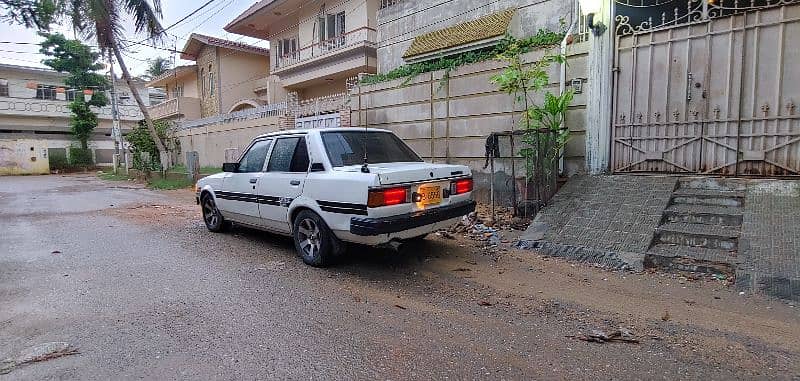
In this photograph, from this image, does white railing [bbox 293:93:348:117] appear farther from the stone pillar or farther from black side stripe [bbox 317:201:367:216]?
black side stripe [bbox 317:201:367:216]

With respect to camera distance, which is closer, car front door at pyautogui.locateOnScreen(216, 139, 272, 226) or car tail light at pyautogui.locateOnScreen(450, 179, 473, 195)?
car tail light at pyautogui.locateOnScreen(450, 179, 473, 195)

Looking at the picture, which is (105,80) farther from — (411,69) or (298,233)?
(298,233)

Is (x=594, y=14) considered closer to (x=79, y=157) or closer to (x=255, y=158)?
(x=255, y=158)

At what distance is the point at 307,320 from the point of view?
3463 millimetres

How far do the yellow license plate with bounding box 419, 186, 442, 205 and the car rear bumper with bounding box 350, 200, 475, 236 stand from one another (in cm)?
9

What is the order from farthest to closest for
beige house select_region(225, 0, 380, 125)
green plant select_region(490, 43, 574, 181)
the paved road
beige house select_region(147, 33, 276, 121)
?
beige house select_region(147, 33, 276, 121) < beige house select_region(225, 0, 380, 125) < green plant select_region(490, 43, 574, 181) < the paved road

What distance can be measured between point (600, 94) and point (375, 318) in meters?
5.23

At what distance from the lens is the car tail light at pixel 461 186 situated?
5008 mm

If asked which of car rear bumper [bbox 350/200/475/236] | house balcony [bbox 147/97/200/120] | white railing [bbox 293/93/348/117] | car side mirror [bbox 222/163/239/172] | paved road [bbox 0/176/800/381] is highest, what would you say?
house balcony [bbox 147/97/200/120]

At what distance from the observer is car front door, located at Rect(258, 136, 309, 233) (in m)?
5.11

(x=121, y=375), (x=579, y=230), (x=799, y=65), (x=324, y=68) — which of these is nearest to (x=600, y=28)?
(x=799, y=65)

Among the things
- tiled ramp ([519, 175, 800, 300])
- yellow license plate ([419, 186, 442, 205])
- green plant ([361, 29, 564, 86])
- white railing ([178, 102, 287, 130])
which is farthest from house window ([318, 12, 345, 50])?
yellow license plate ([419, 186, 442, 205])

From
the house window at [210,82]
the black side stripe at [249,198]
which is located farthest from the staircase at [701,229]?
the house window at [210,82]

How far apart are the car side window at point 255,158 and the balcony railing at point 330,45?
12.8 meters
